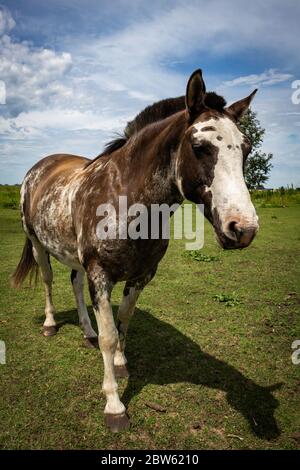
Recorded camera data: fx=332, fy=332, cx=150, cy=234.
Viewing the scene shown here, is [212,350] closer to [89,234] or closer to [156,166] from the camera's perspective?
[89,234]

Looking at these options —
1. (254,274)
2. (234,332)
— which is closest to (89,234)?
(234,332)

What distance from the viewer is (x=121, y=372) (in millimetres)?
4039

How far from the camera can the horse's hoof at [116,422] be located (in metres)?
3.14

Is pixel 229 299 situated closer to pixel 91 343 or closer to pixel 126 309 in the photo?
pixel 91 343

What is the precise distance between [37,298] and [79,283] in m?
1.93

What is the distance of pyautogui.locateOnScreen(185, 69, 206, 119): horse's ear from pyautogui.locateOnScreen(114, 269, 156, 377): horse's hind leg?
1.87m

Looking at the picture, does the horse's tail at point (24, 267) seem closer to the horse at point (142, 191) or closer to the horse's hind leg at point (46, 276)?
the horse's hind leg at point (46, 276)

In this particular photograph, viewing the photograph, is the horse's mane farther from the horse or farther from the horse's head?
the horse's head

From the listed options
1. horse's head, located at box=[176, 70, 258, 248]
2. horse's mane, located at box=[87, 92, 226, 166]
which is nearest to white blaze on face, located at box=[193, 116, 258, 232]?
horse's head, located at box=[176, 70, 258, 248]

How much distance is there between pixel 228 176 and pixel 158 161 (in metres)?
0.88

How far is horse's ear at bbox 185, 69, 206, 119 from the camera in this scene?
2566 millimetres

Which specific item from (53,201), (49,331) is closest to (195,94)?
(53,201)

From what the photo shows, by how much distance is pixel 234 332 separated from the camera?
5.11m

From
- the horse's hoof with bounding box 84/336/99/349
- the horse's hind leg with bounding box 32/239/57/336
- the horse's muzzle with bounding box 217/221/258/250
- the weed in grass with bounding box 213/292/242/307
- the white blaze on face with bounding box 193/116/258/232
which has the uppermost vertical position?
the white blaze on face with bounding box 193/116/258/232
